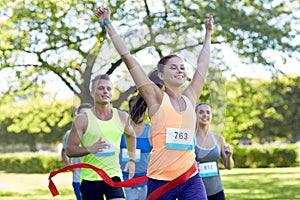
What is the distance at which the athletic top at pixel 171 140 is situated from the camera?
3.65 meters

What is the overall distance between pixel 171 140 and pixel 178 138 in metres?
0.04

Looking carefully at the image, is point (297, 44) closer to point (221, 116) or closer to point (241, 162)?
point (221, 116)

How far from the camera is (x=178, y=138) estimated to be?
12.0ft

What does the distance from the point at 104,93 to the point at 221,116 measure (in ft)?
2.46

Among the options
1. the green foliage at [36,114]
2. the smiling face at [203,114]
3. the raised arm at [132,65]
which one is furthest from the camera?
the green foliage at [36,114]

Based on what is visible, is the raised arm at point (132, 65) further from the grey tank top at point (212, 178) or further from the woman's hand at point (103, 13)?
the grey tank top at point (212, 178)

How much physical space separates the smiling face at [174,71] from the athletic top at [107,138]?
577 mm

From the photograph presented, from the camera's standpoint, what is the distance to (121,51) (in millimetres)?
3594

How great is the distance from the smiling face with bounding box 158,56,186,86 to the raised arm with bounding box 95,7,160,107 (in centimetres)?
9

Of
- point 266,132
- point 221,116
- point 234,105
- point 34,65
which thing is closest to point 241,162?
point 234,105

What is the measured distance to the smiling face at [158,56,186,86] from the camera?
3.67 m

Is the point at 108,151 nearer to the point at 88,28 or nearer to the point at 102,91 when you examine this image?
the point at 102,91

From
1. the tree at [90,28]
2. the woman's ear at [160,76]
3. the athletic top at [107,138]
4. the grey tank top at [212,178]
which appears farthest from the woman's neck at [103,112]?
the tree at [90,28]

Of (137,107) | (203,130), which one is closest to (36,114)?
(203,130)
